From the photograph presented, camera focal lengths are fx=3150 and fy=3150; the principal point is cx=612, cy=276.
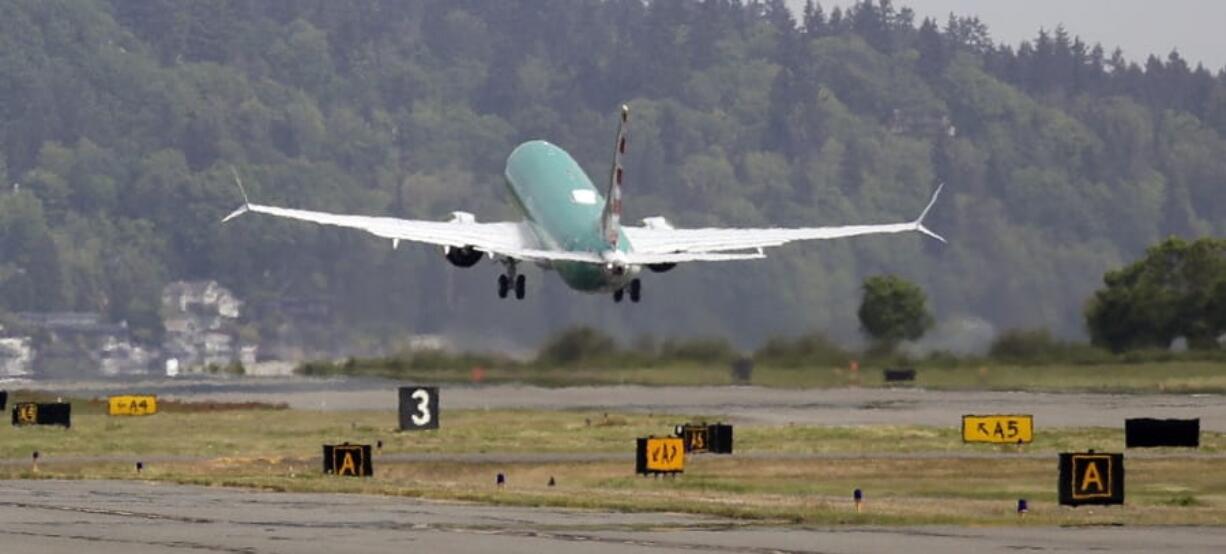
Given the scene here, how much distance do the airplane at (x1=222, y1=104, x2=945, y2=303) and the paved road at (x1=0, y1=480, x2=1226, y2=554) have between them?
48801mm

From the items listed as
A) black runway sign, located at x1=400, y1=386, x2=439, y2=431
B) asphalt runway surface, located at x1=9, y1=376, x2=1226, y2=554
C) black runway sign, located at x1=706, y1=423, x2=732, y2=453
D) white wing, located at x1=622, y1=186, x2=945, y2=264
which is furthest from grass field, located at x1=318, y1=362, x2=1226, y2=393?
asphalt runway surface, located at x1=9, y1=376, x2=1226, y2=554

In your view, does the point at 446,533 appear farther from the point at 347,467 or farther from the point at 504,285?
the point at 504,285

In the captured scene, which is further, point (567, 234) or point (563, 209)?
point (563, 209)

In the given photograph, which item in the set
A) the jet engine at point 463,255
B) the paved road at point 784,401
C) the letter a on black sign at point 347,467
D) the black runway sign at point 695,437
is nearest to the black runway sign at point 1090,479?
the letter a on black sign at point 347,467

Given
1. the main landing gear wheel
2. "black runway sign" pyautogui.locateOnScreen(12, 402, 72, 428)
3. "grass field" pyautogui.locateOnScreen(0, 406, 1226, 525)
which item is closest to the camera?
"grass field" pyautogui.locateOnScreen(0, 406, 1226, 525)

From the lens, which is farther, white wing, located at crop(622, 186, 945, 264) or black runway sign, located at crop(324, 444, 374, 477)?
white wing, located at crop(622, 186, 945, 264)

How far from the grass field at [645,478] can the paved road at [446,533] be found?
89.5 inches

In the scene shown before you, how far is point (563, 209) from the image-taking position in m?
119

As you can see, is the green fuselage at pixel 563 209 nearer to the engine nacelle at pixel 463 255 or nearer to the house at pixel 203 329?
the engine nacelle at pixel 463 255

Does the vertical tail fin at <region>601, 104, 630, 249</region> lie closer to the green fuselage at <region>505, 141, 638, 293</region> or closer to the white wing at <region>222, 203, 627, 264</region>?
the green fuselage at <region>505, 141, 638, 293</region>

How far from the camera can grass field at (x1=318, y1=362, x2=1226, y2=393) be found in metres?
119

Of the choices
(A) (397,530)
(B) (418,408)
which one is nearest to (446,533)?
(A) (397,530)

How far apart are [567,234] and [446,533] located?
66.0 m

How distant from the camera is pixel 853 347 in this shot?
437ft
